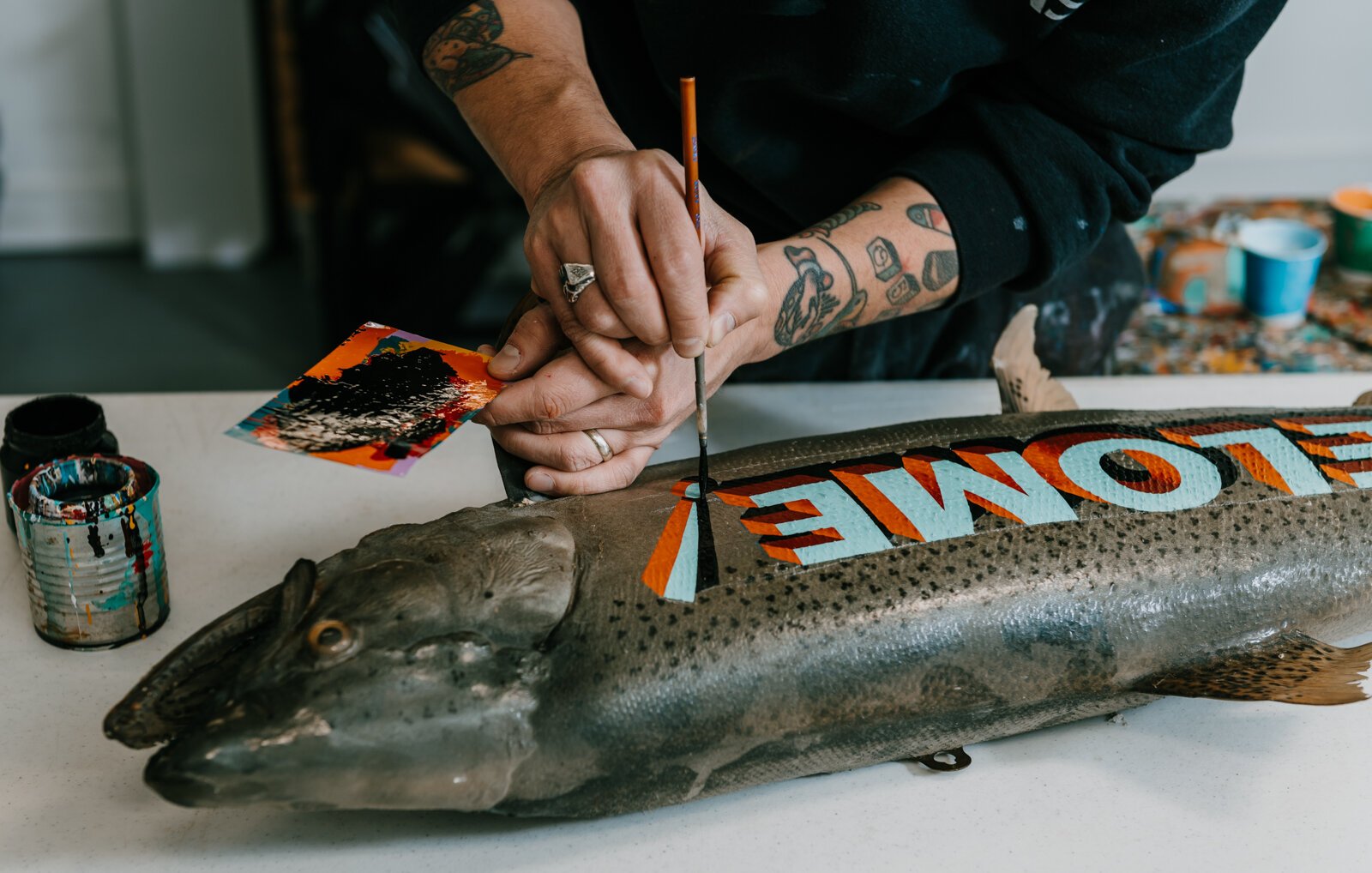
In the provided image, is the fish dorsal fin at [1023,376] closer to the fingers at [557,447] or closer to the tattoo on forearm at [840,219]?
the tattoo on forearm at [840,219]

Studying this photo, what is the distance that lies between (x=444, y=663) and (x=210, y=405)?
803 mm

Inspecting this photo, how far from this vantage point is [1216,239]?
2588 mm

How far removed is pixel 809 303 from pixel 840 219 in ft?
0.42

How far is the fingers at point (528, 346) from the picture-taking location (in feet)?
3.92

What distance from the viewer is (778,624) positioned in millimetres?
1027

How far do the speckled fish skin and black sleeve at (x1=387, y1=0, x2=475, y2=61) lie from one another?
0.70 metres

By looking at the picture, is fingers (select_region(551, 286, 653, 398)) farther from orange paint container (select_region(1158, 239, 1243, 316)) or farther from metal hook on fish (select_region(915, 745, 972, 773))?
orange paint container (select_region(1158, 239, 1243, 316))

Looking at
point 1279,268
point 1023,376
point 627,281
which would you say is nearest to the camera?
point 627,281

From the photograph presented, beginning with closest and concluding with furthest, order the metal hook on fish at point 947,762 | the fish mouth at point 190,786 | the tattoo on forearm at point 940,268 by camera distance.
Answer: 1. the fish mouth at point 190,786
2. the metal hook on fish at point 947,762
3. the tattoo on forearm at point 940,268

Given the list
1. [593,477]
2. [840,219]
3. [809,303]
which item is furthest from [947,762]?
[840,219]

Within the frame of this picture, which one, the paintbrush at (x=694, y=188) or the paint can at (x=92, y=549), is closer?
the paintbrush at (x=694, y=188)

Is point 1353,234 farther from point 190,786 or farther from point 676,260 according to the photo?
point 190,786

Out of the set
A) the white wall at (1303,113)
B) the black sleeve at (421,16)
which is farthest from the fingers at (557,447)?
the white wall at (1303,113)

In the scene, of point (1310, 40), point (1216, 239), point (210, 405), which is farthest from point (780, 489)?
point (1310, 40)
